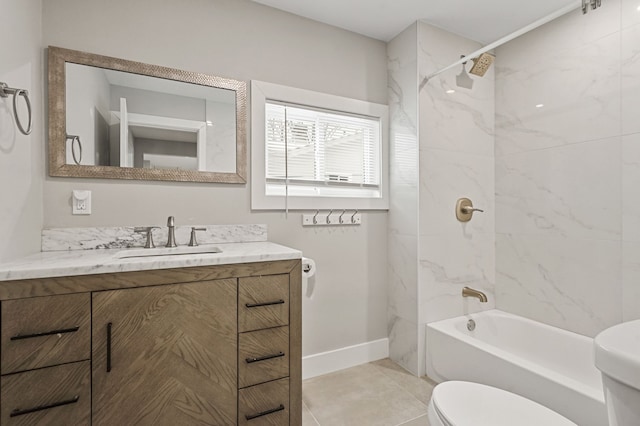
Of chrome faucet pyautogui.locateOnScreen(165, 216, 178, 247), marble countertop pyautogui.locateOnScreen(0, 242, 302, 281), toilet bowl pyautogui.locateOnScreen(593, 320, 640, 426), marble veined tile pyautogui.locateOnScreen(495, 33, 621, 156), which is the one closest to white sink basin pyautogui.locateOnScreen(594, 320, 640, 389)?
toilet bowl pyautogui.locateOnScreen(593, 320, 640, 426)

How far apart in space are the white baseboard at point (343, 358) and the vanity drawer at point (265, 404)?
0.65 m

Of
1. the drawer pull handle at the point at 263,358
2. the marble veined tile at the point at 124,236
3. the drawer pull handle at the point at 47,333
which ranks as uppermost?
the marble veined tile at the point at 124,236

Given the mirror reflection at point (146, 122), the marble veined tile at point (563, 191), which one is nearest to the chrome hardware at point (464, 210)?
the marble veined tile at point (563, 191)

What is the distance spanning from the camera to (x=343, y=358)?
2242 mm

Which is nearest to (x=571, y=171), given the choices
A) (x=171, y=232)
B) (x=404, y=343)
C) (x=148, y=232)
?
(x=404, y=343)

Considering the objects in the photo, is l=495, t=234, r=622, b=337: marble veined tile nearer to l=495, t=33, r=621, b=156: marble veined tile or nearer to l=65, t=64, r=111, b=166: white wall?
l=495, t=33, r=621, b=156: marble veined tile

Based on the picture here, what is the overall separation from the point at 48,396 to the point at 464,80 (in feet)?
9.58

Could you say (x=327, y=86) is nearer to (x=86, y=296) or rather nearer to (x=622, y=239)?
(x=86, y=296)

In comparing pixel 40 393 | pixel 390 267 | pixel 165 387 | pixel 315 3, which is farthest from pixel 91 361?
pixel 315 3

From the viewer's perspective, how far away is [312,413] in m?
1.74

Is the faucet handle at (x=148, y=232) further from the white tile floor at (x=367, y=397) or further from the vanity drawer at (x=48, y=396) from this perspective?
the white tile floor at (x=367, y=397)

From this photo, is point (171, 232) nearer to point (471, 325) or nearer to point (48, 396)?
point (48, 396)

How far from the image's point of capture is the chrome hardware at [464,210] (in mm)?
2303

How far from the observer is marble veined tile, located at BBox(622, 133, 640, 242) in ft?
5.51
